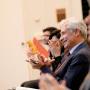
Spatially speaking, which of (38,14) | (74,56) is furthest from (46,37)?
(38,14)

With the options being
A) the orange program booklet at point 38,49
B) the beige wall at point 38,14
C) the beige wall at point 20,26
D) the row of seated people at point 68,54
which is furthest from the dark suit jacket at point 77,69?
the beige wall at point 38,14

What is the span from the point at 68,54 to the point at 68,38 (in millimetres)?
146

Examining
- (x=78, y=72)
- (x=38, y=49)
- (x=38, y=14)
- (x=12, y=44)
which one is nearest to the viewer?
(x=78, y=72)

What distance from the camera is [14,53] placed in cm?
462

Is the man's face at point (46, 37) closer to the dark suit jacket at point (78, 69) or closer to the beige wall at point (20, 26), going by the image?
the dark suit jacket at point (78, 69)

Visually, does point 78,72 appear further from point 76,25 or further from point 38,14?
point 38,14

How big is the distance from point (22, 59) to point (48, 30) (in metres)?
1.43

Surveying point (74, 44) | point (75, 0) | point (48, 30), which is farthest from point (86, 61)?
point (75, 0)

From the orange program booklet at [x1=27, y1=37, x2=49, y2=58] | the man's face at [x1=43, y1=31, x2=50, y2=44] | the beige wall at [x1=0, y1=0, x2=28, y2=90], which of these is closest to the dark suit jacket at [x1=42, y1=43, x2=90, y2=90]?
the orange program booklet at [x1=27, y1=37, x2=49, y2=58]

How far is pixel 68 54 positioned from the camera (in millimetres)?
2682

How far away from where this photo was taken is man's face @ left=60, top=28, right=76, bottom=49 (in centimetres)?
263

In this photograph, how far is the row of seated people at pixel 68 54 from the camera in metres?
2.19

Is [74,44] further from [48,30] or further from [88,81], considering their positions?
[88,81]

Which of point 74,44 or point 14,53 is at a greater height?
point 74,44
